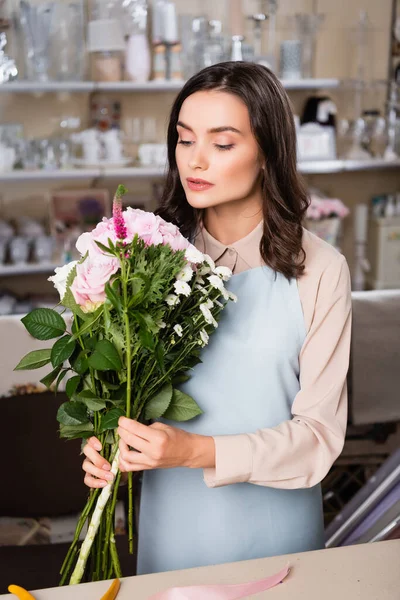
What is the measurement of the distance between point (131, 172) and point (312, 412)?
2.81m

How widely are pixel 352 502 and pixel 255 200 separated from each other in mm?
1064

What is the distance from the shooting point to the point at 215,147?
3.76 ft

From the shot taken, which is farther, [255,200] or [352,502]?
[352,502]

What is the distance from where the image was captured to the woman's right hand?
1.05 metres

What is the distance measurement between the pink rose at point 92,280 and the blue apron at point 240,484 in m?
0.28

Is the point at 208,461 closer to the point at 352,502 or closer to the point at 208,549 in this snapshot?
the point at 208,549

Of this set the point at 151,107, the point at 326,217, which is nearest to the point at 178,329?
the point at 326,217

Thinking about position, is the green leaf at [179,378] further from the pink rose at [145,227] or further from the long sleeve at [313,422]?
the pink rose at [145,227]

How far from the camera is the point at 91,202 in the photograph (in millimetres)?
3975

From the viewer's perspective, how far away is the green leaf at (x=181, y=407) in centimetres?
109

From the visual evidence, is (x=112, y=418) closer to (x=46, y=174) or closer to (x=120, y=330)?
(x=120, y=330)

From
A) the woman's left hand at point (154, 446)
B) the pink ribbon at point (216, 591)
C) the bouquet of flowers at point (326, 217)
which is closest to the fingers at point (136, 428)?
the woman's left hand at point (154, 446)

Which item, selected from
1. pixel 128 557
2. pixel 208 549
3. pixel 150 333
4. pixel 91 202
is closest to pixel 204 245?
pixel 150 333

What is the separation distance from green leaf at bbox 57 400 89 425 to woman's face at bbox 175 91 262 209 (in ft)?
1.16
